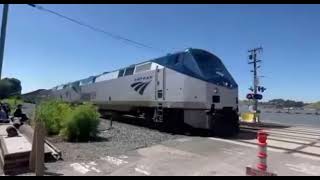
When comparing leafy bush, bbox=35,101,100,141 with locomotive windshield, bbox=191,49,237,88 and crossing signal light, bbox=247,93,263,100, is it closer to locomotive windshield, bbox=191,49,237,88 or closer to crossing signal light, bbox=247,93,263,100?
locomotive windshield, bbox=191,49,237,88

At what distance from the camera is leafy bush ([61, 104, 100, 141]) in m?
13.2

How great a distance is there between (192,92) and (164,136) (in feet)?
7.50

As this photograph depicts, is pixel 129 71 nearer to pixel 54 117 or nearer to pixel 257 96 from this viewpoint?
pixel 54 117

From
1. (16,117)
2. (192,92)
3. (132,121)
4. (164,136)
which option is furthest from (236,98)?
(16,117)

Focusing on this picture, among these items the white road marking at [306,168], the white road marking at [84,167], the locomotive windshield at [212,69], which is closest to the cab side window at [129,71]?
the locomotive windshield at [212,69]

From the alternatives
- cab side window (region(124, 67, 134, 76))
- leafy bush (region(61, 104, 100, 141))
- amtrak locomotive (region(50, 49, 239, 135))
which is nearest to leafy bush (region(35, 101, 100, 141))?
leafy bush (region(61, 104, 100, 141))

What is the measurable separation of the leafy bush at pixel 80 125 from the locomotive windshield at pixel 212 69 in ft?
16.1

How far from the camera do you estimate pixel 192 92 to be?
49.1 feet

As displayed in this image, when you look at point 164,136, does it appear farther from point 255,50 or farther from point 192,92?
point 255,50

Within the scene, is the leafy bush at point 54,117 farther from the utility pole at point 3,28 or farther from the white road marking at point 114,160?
the utility pole at point 3,28

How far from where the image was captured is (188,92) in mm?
15109

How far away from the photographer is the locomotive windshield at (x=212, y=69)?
49.1ft

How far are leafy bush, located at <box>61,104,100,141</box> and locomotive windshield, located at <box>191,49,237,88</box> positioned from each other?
16.1 feet

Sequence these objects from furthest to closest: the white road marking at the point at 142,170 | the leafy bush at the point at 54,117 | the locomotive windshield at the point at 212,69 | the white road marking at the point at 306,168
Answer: the locomotive windshield at the point at 212,69
the leafy bush at the point at 54,117
the white road marking at the point at 306,168
the white road marking at the point at 142,170
